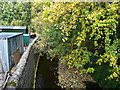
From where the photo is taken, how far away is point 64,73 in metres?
7.78

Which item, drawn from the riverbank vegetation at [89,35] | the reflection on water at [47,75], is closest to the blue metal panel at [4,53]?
the riverbank vegetation at [89,35]

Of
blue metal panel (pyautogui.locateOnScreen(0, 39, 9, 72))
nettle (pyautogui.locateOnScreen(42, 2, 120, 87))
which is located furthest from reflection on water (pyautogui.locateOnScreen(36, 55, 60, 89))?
blue metal panel (pyautogui.locateOnScreen(0, 39, 9, 72))

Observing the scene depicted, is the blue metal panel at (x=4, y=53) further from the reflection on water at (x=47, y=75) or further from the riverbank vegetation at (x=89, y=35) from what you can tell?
the reflection on water at (x=47, y=75)

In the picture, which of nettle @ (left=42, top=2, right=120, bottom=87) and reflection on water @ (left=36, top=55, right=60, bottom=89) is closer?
nettle @ (left=42, top=2, right=120, bottom=87)

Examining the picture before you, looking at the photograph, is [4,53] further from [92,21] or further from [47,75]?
[47,75]

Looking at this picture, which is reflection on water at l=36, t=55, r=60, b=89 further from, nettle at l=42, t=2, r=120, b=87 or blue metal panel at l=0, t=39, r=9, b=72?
blue metal panel at l=0, t=39, r=9, b=72

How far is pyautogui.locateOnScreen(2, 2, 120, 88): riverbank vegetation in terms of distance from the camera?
10.7ft

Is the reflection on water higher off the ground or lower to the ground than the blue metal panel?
lower

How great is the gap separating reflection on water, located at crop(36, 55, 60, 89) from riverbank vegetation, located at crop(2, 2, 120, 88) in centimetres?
180

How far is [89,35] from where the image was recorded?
3773 mm

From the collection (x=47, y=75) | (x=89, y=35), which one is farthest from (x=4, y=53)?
(x=47, y=75)

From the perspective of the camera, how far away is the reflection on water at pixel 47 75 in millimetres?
7003

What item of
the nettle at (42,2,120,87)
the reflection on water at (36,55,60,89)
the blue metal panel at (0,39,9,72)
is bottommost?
the reflection on water at (36,55,60,89)

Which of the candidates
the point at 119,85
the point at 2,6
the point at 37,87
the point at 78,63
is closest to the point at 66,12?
the point at 78,63
